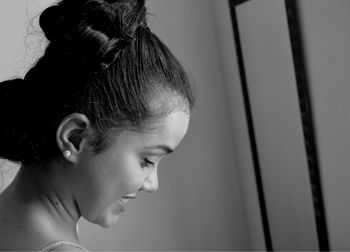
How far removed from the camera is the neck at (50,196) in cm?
71

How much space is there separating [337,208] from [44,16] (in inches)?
48.5

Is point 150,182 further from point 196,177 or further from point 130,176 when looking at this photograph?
point 196,177

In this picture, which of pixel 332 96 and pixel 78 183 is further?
pixel 332 96

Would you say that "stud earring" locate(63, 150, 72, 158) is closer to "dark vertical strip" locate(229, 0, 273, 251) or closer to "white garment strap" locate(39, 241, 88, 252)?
"white garment strap" locate(39, 241, 88, 252)

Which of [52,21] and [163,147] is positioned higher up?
[52,21]

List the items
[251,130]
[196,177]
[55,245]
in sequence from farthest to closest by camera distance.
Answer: [196,177] < [251,130] < [55,245]

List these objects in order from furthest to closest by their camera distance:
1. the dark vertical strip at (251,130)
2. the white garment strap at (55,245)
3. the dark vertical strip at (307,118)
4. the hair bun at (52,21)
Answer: the dark vertical strip at (251,130)
the dark vertical strip at (307,118)
the hair bun at (52,21)
the white garment strap at (55,245)

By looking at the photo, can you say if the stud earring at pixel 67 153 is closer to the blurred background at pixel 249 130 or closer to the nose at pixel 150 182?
the nose at pixel 150 182

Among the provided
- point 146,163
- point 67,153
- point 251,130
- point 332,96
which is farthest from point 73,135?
point 251,130

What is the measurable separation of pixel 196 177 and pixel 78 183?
127 centimetres

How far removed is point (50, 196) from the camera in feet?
2.44

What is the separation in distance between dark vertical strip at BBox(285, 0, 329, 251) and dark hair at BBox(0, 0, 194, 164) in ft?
2.97

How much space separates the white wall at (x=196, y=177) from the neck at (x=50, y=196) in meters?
1.01

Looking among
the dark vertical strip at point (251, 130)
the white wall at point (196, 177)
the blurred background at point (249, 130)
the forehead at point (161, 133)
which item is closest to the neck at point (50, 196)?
the forehead at point (161, 133)
